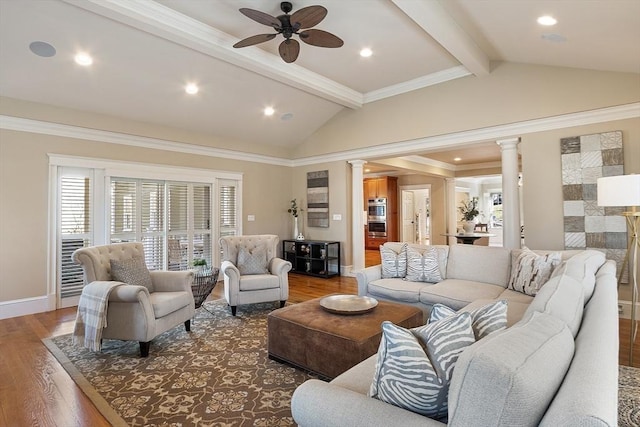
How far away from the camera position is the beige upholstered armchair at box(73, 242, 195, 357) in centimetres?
302

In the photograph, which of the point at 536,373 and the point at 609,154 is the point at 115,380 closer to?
the point at 536,373

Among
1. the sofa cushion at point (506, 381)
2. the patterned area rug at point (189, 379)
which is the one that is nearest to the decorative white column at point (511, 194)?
the patterned area rug at point (189, 379)

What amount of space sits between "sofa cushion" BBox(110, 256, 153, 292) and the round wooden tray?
6.25 feet

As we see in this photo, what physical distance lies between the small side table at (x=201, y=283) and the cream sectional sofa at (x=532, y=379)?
9.08 feet

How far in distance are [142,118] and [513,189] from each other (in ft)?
18.6

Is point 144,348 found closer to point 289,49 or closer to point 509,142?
point 289,49

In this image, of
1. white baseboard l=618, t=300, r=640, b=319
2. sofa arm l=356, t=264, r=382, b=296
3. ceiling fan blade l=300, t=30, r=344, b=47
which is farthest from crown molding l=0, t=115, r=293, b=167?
white baseboard l=618, t=300, r=640, b=319

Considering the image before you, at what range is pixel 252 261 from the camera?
4.55 m

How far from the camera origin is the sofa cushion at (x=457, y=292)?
3234 mm

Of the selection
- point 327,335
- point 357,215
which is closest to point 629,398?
point 327,335

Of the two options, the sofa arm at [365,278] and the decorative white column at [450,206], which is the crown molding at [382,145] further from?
the decorative white column at [450,206]

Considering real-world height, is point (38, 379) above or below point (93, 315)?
below

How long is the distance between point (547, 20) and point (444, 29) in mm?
867

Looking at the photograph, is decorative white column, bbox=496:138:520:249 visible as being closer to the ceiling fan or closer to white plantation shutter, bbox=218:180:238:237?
the ceiling fan
